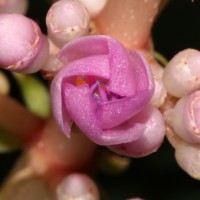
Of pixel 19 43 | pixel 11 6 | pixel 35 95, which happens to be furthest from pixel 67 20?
pixel 35 95

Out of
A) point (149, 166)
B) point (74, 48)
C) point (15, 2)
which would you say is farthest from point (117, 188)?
point (74, 48)

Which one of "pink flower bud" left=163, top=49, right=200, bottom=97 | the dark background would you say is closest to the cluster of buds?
"pink flower bud" left=163, top=49, right=200, bottom=97

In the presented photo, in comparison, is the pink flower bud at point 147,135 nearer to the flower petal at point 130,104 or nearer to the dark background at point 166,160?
the flower petal at point 130,104

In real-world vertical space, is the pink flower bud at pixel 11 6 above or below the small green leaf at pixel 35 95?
above

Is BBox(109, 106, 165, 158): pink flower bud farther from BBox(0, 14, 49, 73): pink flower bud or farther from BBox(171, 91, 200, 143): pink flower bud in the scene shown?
BBox(0, 14, 49, 73): pink flower bud

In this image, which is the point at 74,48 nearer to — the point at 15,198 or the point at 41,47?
the point at 41,47

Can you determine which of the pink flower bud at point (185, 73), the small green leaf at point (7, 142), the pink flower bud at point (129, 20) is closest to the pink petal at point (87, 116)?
the pink flower bud at point (185, 73)
